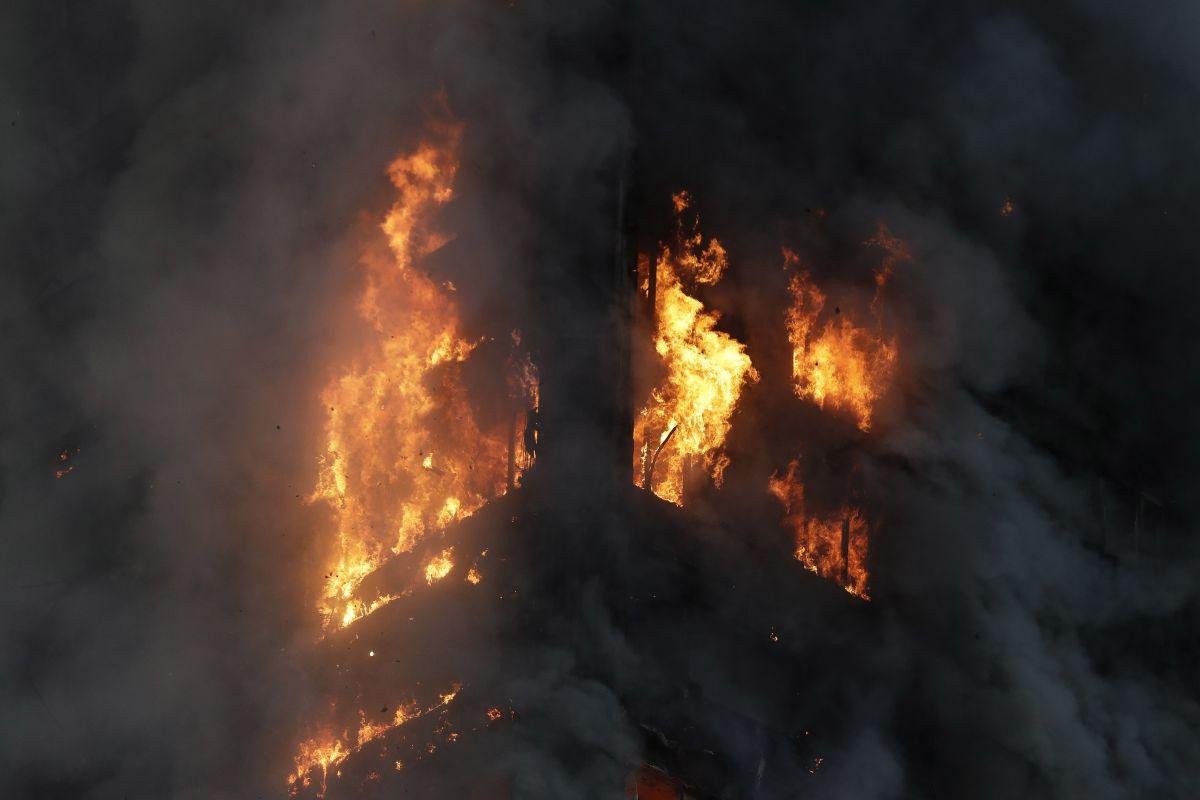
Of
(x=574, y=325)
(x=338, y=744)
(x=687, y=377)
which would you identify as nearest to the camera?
(x=338, y=744)

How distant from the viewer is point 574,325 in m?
7.65

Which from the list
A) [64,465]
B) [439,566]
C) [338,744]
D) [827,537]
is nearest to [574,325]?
[439,566]

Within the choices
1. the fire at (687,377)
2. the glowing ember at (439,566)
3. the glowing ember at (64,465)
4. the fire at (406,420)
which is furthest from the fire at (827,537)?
the glowing ember at (64,465)

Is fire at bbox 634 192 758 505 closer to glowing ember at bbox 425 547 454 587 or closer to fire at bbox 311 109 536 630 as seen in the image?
fire at bbox 311 109 536 630

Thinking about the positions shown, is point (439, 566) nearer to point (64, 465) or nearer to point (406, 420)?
point (406, 420)

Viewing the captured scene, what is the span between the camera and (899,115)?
7938mm

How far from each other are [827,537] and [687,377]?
1.45 meters

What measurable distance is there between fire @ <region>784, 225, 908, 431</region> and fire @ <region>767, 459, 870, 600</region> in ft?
1.83

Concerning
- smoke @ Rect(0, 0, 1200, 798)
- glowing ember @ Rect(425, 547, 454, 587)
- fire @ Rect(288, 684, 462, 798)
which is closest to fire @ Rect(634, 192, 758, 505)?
smoke @ Rect(0, 0, 1200, 798)

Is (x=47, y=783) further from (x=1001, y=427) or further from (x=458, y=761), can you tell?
(x=1001, y=427)

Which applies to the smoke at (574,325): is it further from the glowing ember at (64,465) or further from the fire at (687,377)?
the fire at (687,377)

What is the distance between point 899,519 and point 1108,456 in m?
2.06

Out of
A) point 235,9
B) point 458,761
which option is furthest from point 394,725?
point 235,9

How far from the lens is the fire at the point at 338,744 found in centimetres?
736
